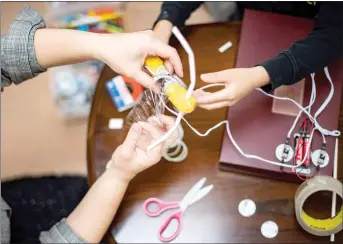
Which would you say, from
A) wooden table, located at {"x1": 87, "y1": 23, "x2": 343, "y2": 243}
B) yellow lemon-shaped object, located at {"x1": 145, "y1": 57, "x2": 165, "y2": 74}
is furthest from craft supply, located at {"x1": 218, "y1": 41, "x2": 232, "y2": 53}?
yellow lemon-shaped object, located at {"x1": 145, "y1": 57, "x2": 165, "y2": 74}

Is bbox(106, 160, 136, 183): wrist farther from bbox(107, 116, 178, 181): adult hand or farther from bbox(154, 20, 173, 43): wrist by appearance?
bbox(154, 20, 173, 43): wrist

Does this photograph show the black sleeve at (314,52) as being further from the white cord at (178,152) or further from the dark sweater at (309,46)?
the white cord at (178,152)

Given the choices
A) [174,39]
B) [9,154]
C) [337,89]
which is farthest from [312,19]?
[9,154]

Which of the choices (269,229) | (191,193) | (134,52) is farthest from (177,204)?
(134,52)

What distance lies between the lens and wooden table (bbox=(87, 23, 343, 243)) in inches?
29.1

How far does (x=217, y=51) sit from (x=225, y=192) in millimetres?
239

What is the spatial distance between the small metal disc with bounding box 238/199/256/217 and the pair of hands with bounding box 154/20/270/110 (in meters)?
0.16

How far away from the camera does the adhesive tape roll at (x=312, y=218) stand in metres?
0.70

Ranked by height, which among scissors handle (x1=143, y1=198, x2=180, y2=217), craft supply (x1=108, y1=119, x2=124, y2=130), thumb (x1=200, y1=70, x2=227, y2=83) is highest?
thumb (x1=200, y1=70, x2=227, y2=83)

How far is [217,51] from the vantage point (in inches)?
32.5

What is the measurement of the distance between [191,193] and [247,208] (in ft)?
0.29

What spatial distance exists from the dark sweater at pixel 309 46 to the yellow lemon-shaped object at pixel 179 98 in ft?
0.53

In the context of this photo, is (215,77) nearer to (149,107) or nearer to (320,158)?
(149,107)

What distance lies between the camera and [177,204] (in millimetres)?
753
